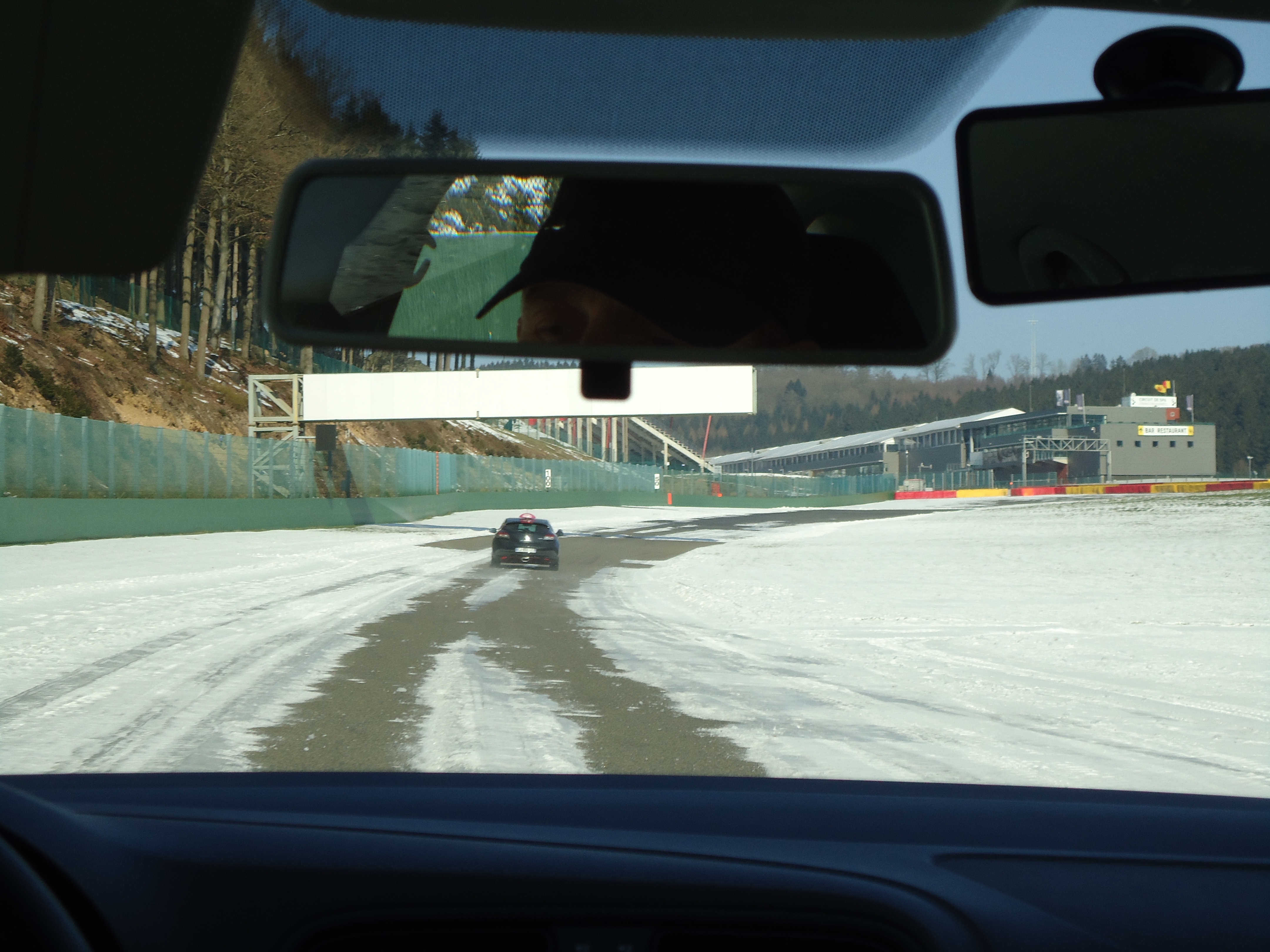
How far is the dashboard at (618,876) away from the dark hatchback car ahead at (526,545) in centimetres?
2263

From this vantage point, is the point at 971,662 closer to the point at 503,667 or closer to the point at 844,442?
the point at 844,442

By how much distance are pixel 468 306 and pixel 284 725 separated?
5.55 m

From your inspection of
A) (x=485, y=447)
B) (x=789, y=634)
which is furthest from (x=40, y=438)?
(x=485, y=447)

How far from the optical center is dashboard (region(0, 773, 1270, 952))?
2436 millimetres

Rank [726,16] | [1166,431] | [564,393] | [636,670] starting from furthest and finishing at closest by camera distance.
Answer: [1166,431]
[636,670]
[564,393]
[726,16]

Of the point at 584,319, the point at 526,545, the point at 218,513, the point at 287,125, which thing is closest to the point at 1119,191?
the point at 584,319

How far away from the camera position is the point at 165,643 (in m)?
11.5

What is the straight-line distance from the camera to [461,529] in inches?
1706

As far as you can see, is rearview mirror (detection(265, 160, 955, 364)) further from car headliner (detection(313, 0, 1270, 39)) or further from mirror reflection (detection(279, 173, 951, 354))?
A: car headliner (detection(313, 0, 1270, 39))

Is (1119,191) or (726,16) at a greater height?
(726,16)

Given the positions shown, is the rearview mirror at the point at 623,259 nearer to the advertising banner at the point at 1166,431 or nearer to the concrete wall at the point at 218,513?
the concrete wall at the point at 218,513

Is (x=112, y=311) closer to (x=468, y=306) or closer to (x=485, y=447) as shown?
(x=485, y=447)

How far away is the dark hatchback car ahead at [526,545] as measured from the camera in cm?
2567

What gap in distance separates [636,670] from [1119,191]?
8340 millimetres
